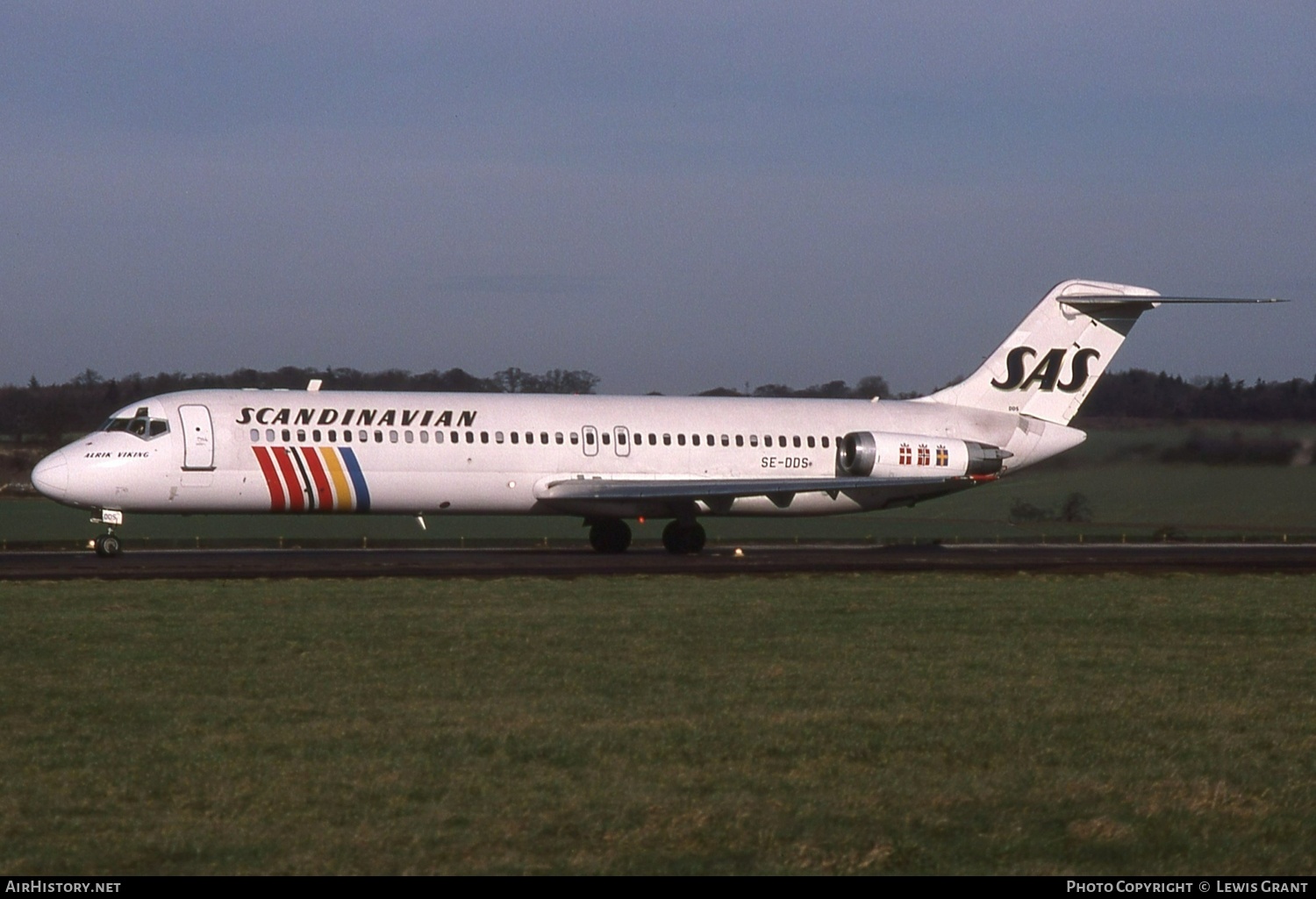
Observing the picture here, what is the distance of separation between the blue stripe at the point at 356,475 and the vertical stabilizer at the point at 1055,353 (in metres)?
15.0

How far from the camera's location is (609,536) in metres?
35.5

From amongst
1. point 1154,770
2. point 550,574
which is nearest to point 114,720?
point 1154,770

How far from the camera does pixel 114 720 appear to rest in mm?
11281

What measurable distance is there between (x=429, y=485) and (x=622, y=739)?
22406 millimetres

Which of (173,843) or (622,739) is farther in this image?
(622,739)

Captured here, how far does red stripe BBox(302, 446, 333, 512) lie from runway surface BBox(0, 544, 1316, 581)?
3.81 feet

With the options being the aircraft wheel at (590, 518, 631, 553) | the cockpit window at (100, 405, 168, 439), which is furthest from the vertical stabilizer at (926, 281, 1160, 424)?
the cockpit window at (100, 405, 168, 439)

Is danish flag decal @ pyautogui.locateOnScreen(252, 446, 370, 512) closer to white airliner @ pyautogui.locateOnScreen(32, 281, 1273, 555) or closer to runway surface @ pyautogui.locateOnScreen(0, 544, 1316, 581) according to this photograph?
white airliner @ pyautogui.locateOnScreen(32, 281, 1273, 555)

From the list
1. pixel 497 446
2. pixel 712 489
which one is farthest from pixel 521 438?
pixel 712 489

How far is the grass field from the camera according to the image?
26.3ft

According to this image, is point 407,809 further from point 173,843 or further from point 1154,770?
point 1154,770

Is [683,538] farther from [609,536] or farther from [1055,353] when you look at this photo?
[1055,353]

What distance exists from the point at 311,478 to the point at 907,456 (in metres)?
13.5

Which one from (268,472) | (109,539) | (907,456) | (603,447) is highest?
(603,447)
